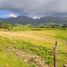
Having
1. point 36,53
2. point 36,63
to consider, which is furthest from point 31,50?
point 36,63

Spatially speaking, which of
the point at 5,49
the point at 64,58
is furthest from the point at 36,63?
the point at 64,58

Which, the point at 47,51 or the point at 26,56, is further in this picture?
the point at 47,51

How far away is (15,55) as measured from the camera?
43719mm

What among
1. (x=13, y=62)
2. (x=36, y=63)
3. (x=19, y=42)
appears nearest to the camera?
(x=13, y=62)

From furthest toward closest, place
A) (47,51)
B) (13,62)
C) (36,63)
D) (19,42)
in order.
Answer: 1. (19,42)
2. (47,51)
3. (36,63)
4. (13,62)

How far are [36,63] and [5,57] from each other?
5.15m

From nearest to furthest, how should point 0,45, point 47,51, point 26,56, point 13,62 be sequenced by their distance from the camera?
point 13,62 < point 26,56 < point 0,45 < point 47,51

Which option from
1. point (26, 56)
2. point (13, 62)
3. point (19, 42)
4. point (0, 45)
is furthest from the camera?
point (19, 42)

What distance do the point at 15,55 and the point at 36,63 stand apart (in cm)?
434

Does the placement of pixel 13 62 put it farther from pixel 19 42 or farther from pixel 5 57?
pixel 19 42

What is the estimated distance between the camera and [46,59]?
47.3m

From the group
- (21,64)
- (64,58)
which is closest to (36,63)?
(21,64)

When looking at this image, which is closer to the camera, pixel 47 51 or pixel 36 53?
pixel 36 53

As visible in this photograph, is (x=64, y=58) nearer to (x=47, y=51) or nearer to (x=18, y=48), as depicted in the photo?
(x=47, y=51)
